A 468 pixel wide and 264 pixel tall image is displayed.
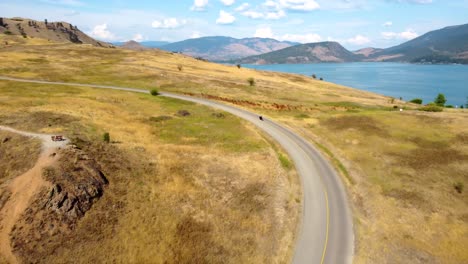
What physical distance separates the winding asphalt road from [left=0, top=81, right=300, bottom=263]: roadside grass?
1581mm

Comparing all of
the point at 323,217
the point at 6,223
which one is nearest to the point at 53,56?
the point at 6,223

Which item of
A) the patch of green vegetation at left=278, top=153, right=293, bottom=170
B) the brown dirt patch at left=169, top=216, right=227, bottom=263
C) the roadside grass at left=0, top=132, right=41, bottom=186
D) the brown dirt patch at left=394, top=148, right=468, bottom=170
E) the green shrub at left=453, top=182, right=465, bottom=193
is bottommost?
the brown dirt patch at left=169, top=216, right=227, bottom=263

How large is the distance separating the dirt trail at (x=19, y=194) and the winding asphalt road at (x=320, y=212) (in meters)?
24.7

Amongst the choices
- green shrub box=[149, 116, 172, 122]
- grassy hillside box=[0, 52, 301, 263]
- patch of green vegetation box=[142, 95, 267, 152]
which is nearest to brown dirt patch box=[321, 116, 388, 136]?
grassy hillside box=[0, 52, 301, 263]

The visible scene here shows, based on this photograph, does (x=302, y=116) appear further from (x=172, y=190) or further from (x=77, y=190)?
(x=77, y=190)

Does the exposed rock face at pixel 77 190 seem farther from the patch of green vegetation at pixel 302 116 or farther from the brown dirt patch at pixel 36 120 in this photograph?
the patch of green vegetation at pixel 302 116

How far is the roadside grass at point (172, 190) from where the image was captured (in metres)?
27.8

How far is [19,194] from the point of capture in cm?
2942

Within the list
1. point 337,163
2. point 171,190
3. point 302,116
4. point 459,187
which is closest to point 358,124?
point 302,116

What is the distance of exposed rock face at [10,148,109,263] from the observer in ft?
85.9

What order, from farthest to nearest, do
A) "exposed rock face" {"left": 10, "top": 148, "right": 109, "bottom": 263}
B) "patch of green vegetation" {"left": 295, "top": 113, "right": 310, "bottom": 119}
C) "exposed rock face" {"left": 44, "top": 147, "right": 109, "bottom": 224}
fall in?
"patch of green vegetation" {"left": 295, "top": 113, "right": 310, "bottom": 119} → "exposed rock face" {"left": 44, "top": 147, "right": 109, "bottom": 224} → "exposed rock face" {"left": 10, "top": 148, "right": 109, "bottom": 263}

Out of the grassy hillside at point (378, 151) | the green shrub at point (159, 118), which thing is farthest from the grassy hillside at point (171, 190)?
the grassy hillside at point (378, 151)

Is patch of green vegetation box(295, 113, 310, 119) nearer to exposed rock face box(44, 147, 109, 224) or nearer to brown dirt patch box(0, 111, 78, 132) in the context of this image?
brown dirt patch box(0, 111, 78, 132)

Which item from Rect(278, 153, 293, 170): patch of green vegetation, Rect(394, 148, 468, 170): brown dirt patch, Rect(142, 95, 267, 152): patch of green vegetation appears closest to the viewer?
Rect(278, 153, 293, 170): patch of green vegetation
